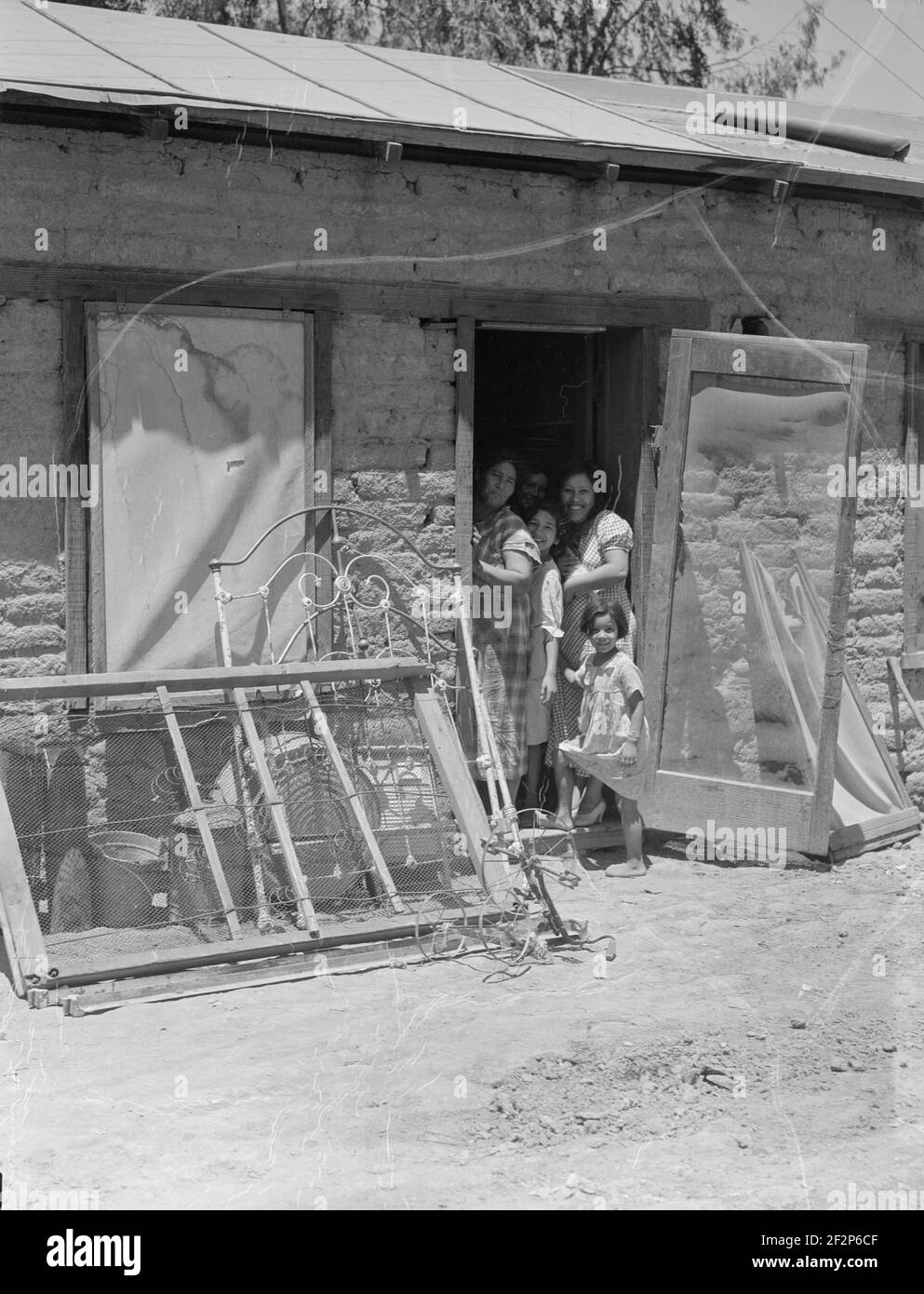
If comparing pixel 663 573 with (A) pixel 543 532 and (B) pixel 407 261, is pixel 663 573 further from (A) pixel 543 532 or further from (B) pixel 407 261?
(B) pixel 407 261

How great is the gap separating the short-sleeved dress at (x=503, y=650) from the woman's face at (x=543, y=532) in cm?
21

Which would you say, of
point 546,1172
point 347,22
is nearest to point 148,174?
point 546,1172

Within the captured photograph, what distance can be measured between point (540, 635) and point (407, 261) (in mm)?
1892

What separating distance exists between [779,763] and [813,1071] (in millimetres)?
2630

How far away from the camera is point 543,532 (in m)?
7.19

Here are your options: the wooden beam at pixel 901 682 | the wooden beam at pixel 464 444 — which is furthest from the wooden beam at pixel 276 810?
the wooden beam at pixel 901 682

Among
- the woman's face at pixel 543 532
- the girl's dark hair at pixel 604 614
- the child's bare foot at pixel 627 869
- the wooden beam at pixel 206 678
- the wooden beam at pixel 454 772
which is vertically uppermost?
the woman's face at pixel 543 532

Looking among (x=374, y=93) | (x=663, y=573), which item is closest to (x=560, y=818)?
(x=663, y=573)

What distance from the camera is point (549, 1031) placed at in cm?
475

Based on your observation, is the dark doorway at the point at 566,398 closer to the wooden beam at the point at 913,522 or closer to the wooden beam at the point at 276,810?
the wooden beam at the point at 913,522

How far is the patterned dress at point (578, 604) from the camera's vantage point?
7.12m

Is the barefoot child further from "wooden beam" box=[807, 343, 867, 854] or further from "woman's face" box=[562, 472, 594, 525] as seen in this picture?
"wooden beam" box=[807, 343, 867, 854]

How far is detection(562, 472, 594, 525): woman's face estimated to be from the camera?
726cm

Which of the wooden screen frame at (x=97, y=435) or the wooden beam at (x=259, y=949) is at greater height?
→ the wooden screen frame at (x=97, y=435)
